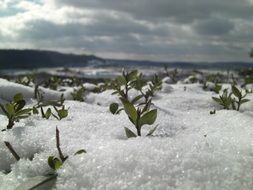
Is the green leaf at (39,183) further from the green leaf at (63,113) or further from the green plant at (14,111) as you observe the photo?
the green leaf at (63,113)

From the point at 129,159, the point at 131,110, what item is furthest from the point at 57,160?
the point at 131,110

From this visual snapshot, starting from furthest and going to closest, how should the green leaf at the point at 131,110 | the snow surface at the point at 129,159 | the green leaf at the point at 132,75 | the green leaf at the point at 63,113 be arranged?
1. the green leaf at the point at 132,75
2. the green leaf at the point at 63,113
3. the green leaf at the point at 131,110
4. the snow surface at the point at 129,159

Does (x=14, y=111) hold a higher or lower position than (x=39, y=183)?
higher

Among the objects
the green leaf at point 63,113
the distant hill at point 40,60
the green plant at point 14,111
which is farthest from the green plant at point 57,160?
the distant hill at point 40,60

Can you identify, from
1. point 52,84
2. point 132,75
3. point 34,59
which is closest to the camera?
point 132,75

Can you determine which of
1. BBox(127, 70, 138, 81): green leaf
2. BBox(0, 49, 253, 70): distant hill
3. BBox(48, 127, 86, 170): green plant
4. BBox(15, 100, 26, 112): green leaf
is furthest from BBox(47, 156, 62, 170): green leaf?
BBox(0, 49, 253, 70): distant hill

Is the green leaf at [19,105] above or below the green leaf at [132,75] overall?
below

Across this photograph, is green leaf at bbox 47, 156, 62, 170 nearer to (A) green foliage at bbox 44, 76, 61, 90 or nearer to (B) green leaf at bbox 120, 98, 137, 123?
(B) green leaf at bbox 120, 98, 137, 123

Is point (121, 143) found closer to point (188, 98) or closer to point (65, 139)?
point (65, 139)

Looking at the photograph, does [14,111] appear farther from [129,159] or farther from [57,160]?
[129,159]
